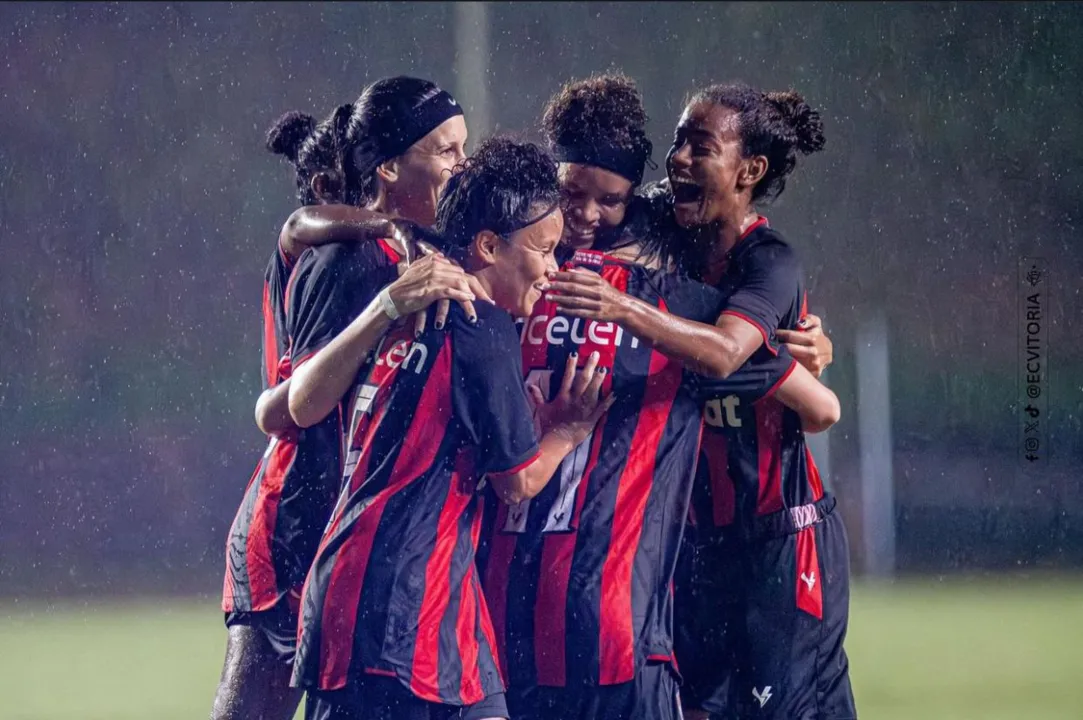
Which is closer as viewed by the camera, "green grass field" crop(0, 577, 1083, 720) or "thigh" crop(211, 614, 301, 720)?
"thigh" crop(211, 614, 301, 720)

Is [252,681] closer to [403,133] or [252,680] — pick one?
[252,680]

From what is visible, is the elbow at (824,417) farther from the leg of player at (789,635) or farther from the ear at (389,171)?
the ear at (389,171)

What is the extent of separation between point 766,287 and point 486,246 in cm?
60

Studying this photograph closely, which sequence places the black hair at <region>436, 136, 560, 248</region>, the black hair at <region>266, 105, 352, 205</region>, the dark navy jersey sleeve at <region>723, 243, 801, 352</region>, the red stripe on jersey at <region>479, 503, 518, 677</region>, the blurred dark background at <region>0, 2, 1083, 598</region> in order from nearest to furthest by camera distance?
the black hair at <region>436, 136, 560, 248</region> < the red stripe on jersey at <region>479, 503, 518, 677</region> < the dark navy jersey sleeve at <region>723, 243, 801, 352</region> < the black hair at <region>266, 105, 352, 205</region> < the blurred dark background at <region>0, 2, 1083, 598</region>

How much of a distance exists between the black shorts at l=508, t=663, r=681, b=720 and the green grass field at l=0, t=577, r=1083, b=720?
9.52 feet

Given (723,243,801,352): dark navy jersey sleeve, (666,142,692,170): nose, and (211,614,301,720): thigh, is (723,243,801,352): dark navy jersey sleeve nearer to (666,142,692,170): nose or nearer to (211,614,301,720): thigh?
(666,142,692,170): nose

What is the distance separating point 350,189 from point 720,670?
1297 millimetres

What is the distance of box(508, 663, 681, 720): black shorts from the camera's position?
206 centimetres

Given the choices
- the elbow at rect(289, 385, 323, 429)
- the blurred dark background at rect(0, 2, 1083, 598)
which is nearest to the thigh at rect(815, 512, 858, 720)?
the elbow at rect(289, 385, 323, 429)

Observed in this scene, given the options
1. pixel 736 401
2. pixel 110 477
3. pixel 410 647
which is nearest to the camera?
pixel 410 647

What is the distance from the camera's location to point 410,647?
1904 mm

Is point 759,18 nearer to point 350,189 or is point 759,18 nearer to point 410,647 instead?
point 350,189

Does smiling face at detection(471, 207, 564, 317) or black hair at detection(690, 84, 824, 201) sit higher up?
black hair at detection(690, 84, 824, 201)

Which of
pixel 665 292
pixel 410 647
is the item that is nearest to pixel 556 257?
pixel 665 292
